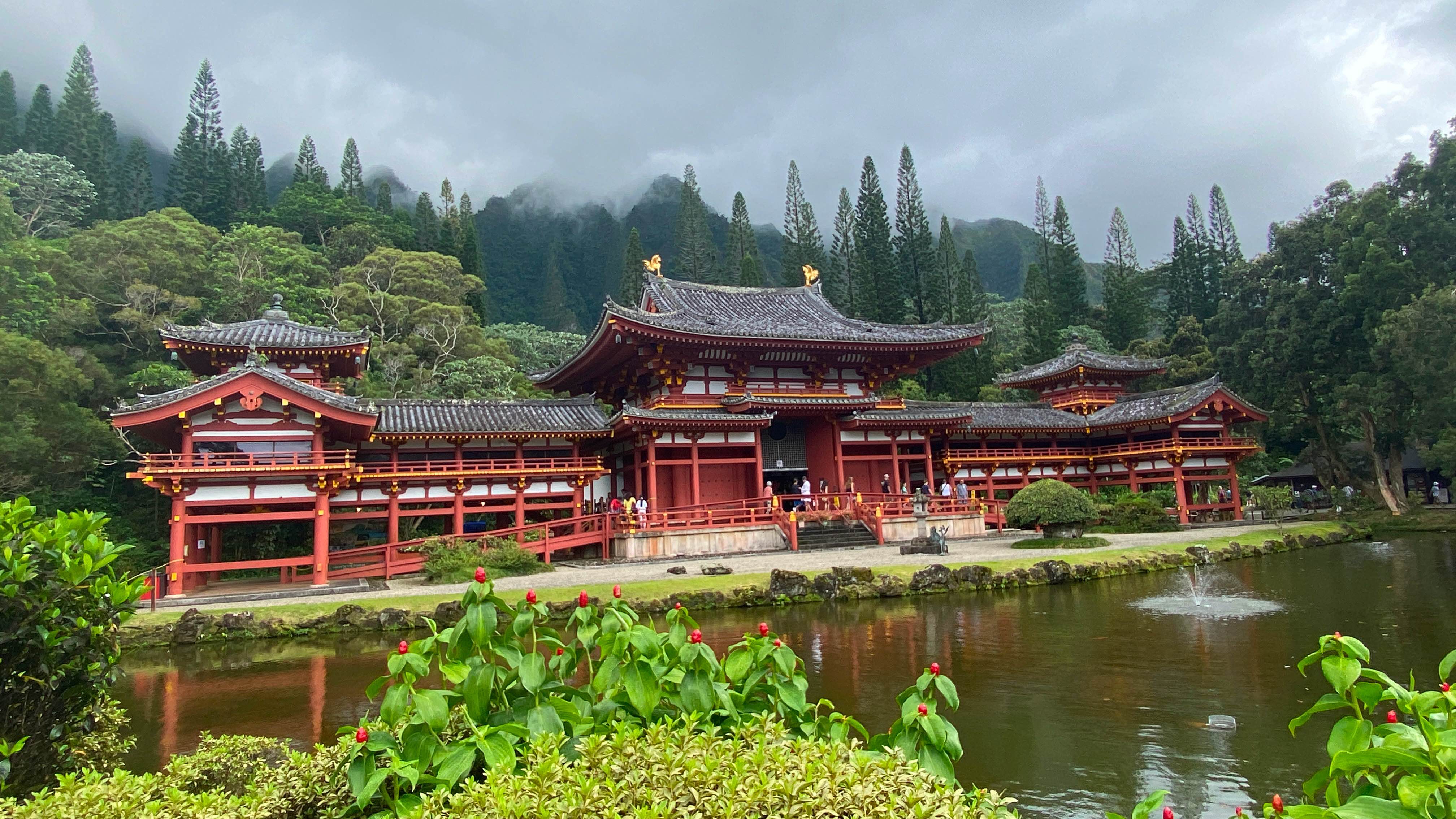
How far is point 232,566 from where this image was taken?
18.7 metres

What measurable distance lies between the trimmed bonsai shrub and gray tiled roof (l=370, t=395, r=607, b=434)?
13461 mm

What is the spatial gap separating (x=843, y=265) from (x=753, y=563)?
5188 cm

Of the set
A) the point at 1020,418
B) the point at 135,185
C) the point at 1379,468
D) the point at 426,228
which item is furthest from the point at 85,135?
the point at 1379,468

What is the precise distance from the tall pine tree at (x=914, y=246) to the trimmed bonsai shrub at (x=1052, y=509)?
1366 inches

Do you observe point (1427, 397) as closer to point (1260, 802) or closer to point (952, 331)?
point (952, 331)

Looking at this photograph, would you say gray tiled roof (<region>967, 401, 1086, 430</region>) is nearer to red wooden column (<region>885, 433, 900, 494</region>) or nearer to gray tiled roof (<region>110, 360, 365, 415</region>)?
red wooden column (<region>885, 433, 900, 494</region>)

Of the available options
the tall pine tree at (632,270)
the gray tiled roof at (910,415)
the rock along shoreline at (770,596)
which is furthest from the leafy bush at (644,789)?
the tall pine tree at (632,270)

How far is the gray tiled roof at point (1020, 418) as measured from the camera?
33938 millimetres

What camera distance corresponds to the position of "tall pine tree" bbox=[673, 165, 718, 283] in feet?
221

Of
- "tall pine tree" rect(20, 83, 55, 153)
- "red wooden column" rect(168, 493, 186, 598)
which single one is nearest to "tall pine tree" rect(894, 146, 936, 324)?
"red wooden column" rect(168, 493, 186, 598)

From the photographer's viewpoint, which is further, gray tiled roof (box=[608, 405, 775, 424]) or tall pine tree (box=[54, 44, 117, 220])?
tall pine tree (box=[54, 44, 117, 220])

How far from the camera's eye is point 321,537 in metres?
20.5

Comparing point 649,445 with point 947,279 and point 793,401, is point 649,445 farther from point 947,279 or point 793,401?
point 947,279

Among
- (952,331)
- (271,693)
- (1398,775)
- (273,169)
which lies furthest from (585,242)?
(1398,775)
